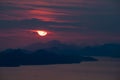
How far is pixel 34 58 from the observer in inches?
122

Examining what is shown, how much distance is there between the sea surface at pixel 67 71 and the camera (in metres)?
3.05

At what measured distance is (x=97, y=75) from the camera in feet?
10.2

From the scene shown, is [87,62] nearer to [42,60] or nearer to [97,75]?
[97,75]

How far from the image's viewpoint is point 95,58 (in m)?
3.09

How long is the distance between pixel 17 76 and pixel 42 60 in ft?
0.72

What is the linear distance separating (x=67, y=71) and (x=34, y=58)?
0.87 feet

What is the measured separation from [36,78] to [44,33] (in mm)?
338

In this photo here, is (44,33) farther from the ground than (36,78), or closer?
farther from the ground

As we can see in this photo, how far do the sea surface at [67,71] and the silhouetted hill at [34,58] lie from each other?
34mm

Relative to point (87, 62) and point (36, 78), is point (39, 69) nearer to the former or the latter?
point (36, 78)

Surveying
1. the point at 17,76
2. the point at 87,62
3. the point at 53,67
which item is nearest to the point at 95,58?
the point at 87,62

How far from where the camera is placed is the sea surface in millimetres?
3055

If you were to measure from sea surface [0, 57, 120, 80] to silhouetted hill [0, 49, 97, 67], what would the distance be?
34 mm

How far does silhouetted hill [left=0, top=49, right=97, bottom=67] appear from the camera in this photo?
305cm
